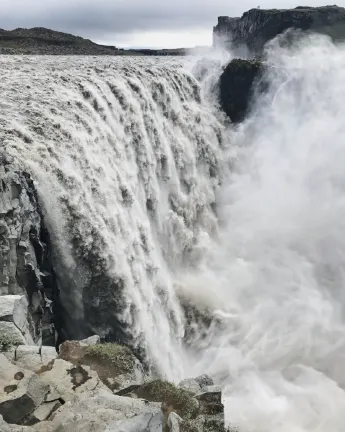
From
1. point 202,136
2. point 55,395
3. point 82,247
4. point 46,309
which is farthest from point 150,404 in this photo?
point 202,136

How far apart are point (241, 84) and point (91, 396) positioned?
3585 centimetres

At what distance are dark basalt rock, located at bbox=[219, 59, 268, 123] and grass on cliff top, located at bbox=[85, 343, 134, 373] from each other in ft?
105

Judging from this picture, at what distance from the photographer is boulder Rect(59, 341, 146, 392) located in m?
10.5

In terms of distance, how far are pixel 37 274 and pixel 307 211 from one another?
23.9m

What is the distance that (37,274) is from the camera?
13656mm

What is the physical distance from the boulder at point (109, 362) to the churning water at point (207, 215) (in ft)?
13.5

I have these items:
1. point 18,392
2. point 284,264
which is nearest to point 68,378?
point 18,392

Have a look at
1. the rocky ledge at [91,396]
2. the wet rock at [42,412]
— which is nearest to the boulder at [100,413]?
the rocky ledge at [91,396]

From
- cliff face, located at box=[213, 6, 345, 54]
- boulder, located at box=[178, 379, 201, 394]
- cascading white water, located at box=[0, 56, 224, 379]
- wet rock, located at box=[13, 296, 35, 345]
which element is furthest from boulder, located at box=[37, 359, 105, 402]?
cliff face, located at box=[213, 6, 345, 54]

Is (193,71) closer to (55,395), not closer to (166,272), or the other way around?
(166,272)

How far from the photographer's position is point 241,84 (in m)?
40.8

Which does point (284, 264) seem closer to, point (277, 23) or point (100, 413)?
point (100, 413)

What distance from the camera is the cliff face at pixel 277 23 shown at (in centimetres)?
8694

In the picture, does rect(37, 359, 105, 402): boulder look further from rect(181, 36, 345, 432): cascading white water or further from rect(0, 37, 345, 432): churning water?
rect(181, 36, 345, 432): cascading white water
